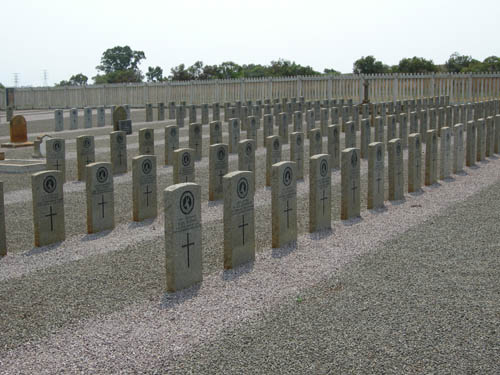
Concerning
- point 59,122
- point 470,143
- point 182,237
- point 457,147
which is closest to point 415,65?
point 59,122

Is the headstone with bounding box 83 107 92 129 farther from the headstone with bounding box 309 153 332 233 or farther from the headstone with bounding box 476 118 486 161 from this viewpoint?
the headstone with bounding box 309 153 332 233

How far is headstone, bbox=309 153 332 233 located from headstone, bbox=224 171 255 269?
1.61m

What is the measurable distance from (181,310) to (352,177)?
495 centimetres

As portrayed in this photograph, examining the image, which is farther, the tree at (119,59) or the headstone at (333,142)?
the tree at (119,59)

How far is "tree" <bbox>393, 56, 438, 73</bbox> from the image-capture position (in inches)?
2386

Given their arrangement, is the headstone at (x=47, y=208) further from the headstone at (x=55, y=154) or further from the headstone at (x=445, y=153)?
the headstone at (x=445, y=153)

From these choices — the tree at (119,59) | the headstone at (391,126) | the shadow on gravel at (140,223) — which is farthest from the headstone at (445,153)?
the tree at (119,59)

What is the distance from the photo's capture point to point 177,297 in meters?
6.69

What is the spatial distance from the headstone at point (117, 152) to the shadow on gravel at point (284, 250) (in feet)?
25.6

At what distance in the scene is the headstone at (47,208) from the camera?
8977 millimetres

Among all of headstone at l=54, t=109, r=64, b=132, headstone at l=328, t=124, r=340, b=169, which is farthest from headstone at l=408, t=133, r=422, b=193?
headstone at l=54, t=109, r=64, b=132

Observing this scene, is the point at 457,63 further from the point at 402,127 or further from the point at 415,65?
the point at 402,127

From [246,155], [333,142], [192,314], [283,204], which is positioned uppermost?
[333,142]

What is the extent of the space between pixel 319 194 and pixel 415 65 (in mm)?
54377
